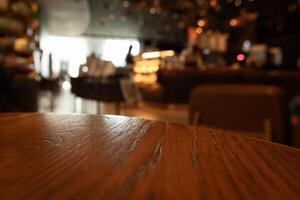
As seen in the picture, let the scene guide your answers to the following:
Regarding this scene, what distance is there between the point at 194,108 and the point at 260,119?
15.5 inches

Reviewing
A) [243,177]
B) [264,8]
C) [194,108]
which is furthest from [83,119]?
[264,8]

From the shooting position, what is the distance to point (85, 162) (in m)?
0.50

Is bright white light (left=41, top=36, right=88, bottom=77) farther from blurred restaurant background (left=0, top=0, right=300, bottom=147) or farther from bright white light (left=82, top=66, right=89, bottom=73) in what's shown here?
bright white light (left=82, top=66, right=89, bottom=73)

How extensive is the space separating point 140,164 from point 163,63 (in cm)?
794

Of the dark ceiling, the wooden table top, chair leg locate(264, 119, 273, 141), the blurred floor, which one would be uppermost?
the dark ceiling

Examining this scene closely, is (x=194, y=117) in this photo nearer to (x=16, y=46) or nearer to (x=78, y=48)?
(x=16, y=46)

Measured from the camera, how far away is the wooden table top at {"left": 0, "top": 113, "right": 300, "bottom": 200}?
39cm

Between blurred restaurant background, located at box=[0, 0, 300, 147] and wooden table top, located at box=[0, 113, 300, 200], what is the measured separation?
1.18 meters

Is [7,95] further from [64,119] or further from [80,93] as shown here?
[64,119]

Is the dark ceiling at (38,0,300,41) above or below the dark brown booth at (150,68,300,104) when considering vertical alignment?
above

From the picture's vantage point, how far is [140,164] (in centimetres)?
49

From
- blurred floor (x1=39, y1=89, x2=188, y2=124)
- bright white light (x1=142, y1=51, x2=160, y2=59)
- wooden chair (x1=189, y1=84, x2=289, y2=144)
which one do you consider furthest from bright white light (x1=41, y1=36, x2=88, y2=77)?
wooden chair (x1=189, y1=84, x2=289, y2=144)

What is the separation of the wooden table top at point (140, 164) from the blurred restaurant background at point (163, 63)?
1175 mm

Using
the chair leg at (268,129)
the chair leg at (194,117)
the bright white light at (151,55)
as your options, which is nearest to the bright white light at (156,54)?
the bright white light at (151,55)
